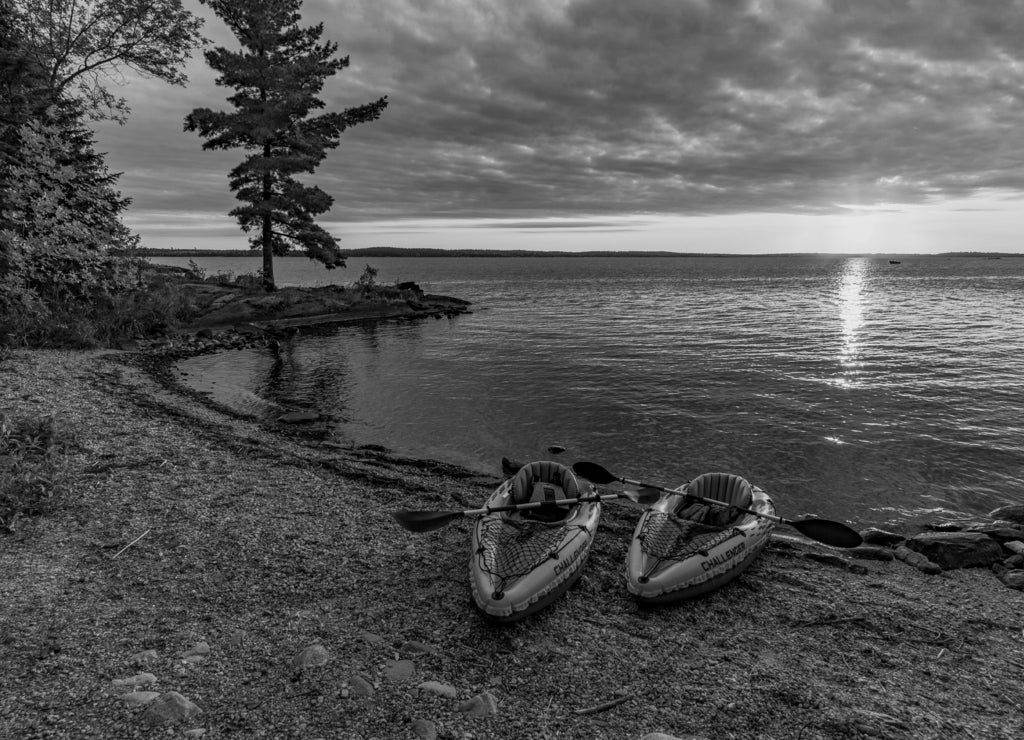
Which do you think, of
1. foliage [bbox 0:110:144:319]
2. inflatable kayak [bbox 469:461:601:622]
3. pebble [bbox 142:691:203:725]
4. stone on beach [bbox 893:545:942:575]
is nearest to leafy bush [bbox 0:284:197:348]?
foliage [bbox 0:110:144:319]

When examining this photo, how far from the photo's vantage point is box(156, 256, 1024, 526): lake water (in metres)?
11.5

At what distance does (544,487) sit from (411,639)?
11.5 ft

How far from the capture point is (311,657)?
198 inches

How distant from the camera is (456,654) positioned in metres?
5.38

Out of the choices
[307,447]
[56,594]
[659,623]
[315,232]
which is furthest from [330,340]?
[659,623]

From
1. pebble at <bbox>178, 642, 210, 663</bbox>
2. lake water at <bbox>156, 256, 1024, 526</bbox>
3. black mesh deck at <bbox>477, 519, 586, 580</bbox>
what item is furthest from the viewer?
lake water at <bbox>156, 256, 1024, 526</bbox>

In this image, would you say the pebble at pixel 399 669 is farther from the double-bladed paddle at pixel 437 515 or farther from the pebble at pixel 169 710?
the double-bladed paddle at pixel 437 515

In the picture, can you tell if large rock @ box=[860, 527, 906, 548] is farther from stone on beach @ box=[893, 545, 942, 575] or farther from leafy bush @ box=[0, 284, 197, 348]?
leafy bush @ box=[0, 284, 197, 348]

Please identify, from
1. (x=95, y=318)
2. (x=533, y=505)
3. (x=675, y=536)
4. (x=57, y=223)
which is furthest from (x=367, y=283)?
(x=675, y=536)

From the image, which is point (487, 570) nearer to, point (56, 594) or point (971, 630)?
point (56, 594)

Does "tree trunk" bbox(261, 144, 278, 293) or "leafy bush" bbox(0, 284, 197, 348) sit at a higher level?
"tree trunk" bbox(261, 144, 278, 293)

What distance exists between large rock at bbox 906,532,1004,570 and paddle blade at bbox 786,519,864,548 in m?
1.50

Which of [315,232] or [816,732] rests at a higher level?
[315,232]

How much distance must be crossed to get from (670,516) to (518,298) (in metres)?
52.9
